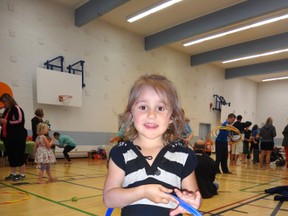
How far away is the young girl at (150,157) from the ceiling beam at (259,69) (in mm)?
16950

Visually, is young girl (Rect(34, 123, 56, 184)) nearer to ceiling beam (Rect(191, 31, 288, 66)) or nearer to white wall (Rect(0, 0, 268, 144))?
white wall (Rect(0, 0, 268, 144))

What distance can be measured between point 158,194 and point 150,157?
1.03ft

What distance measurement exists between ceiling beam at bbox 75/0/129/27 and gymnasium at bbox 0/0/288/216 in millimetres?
35

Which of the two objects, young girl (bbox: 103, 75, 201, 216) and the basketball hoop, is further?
the basketball hoop

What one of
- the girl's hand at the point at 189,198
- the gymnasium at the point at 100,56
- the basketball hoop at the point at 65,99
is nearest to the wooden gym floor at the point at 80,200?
the gymnasium at the point at 100,56

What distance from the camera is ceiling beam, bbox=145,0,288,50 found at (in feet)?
30.3

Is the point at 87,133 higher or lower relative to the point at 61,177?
higher

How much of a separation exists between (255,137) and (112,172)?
12.5m

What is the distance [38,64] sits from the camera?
973 cm

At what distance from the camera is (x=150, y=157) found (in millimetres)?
1387

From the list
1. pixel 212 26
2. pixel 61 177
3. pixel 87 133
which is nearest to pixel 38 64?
pixel 87 133

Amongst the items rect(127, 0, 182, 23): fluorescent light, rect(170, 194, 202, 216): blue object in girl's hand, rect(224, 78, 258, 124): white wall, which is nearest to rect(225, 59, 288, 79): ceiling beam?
rect(224, 78, 258, 124): white wall

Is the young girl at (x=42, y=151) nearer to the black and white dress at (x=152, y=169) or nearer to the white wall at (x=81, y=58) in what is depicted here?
the white wall at (x=81, y=58)

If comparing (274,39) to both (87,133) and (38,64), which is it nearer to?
(87,133)
